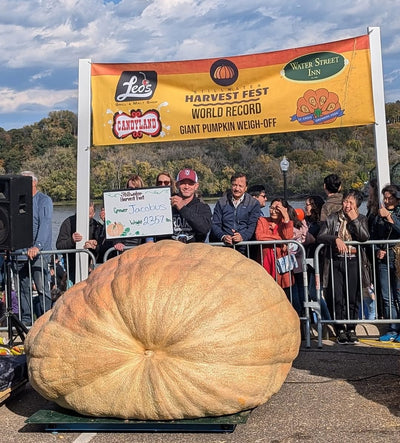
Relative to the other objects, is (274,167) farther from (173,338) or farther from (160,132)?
(173,338)

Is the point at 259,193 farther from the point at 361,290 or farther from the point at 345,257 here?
the point at 361,290

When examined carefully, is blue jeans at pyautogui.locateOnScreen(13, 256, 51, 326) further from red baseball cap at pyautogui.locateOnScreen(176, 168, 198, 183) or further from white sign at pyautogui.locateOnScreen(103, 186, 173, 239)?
red baseball cap at pyautogui.locateOnScreen(176, 168, 198, 183)

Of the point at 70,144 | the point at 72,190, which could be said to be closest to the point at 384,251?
the point at 72,190

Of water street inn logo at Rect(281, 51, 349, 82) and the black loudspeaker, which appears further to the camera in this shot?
water street inn logo at Rect(281, 51, 349, 82)

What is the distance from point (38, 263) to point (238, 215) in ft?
8.25

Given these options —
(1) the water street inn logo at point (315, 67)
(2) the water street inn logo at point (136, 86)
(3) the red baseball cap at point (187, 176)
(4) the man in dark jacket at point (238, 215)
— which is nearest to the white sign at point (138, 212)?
(3) the red baseball cap at point (187, 176)

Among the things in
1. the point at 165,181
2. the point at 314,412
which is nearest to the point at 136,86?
the point at 165,181

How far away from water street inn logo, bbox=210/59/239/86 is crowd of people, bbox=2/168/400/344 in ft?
3.84

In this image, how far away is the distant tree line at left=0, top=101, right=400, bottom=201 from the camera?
36.2 feet

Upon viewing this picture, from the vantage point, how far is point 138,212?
7188 mm

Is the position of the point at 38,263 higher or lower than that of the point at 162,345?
higher

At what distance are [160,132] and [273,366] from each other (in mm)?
3965

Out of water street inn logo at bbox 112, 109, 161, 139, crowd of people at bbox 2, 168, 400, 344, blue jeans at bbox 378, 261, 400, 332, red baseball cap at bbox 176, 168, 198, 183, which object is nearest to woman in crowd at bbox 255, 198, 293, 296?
crowd of people at bbox 2, 168, 400, 344

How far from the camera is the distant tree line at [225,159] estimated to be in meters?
11.0
